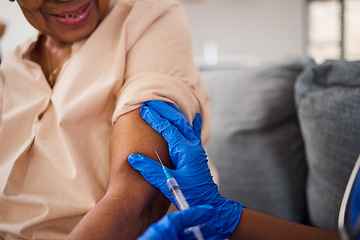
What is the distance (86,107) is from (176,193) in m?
0.36

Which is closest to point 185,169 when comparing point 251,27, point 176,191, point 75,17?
point 176,191

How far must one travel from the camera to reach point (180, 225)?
1.74 ft

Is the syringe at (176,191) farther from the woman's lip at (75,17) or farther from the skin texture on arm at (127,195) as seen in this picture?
the woman's lip at (75,17)

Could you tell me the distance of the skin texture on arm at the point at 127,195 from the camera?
0.60 metres

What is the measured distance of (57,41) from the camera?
0.96 metres

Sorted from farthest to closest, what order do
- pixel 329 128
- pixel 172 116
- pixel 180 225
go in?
1. pixel 329 128
2. pixel 172 116
3. pixel 180 225

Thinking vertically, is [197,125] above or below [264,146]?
above

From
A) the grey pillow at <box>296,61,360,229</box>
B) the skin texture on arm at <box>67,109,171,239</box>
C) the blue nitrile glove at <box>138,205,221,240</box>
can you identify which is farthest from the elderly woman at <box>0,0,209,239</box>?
the grey pillow at <box>296,61,360,229</box>

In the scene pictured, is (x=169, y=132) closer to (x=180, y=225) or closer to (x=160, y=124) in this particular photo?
(x=160, y=124)

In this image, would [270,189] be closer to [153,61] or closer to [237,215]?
[237,215]

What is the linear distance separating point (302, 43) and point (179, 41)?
5519 millimetres

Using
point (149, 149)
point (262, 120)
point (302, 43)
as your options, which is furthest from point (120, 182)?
point (302, 43)

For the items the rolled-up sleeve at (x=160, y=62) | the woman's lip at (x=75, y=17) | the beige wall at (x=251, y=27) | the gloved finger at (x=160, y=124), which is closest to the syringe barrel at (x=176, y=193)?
the gloved finger at (x=160, y=124)

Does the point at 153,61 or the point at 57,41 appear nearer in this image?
the point at 153,61
